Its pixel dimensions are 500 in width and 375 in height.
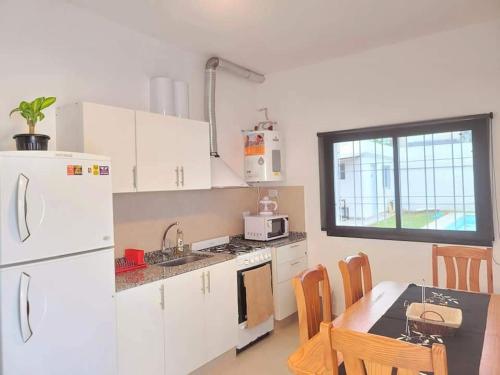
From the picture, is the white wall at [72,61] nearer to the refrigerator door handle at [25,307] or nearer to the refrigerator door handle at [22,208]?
the refrigerator door handle at [22,208]

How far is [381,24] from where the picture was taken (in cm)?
297

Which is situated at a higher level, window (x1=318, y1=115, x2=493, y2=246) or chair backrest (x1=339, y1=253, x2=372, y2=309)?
window (x1=318, y1=115, x2=493, y2=246)

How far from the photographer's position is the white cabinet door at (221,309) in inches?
110

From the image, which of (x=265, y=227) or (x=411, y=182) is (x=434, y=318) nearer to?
(x=411, y=182)

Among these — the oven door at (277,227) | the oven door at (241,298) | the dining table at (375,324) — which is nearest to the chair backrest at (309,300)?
the dining table at (375,324)

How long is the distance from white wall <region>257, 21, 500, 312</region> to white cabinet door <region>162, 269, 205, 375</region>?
1655 mm

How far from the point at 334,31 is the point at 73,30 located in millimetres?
2058

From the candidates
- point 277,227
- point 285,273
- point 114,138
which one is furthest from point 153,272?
point 277,227

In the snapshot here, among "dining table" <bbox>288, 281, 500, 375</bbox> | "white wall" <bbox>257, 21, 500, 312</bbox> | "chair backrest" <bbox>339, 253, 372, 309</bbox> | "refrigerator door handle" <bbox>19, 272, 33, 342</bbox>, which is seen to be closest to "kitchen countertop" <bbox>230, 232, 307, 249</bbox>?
"white wall" <bbox>257, 21, 500, 312</bbox>

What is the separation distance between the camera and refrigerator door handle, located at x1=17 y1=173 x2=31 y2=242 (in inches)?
67.9

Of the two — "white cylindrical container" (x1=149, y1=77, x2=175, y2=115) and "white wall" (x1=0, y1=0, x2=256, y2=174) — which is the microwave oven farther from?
"white cylindrical container" (x1=149, y1=77, x2=175, y2=115)

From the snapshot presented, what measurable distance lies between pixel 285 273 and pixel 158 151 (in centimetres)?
180

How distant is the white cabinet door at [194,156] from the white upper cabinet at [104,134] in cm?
48

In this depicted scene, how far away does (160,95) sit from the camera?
300cm
